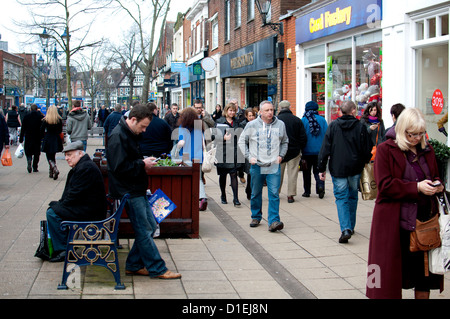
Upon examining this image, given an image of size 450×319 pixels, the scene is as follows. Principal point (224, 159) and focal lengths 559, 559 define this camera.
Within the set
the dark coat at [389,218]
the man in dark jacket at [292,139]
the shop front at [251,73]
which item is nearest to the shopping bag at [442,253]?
the dark coat at [389,218]

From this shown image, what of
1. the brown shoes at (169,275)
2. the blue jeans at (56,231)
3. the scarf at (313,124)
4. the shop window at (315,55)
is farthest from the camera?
the shop window at (315,55)

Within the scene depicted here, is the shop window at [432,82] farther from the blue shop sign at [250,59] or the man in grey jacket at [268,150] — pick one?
the blue shop sign at [250,59]

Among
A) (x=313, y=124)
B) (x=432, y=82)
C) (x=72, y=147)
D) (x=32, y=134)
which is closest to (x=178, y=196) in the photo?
(x=72, y=147)

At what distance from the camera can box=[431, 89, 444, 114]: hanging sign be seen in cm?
978

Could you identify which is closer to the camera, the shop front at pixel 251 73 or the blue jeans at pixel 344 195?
the blue jeans at pixel 344 195

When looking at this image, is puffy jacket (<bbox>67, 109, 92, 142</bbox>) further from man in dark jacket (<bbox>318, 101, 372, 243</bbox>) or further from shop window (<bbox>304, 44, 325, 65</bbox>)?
man in dark jacket (<bbox>318, 101, 372, 243</bbox>)

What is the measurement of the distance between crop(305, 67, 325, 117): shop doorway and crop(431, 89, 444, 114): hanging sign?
502 centimetres

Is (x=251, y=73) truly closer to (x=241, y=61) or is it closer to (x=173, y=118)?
(x=241, y=61)

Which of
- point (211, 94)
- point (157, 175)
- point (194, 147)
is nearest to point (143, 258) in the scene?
point (157, 175)

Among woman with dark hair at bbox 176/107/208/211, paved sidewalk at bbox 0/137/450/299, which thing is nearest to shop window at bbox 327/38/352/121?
paved sidewalk at bbox 0/137/450/299

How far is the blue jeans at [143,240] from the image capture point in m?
5.34

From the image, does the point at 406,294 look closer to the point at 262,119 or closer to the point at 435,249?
the point at 435,249

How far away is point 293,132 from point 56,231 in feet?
16.7

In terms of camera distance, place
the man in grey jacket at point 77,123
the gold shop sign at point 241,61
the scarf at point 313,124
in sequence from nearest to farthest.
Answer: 1. the scarf at point 313,124
2. the man in grey jacket at point 77,123
3. the gold shop sign at point 241,61
